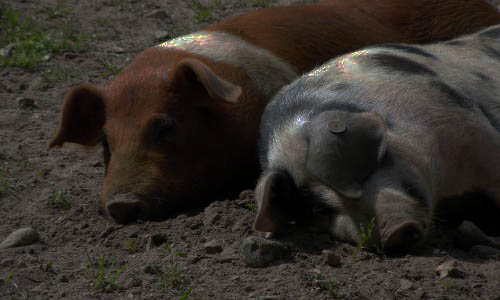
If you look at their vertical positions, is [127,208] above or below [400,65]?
below

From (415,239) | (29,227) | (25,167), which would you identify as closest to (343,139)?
(415,239)

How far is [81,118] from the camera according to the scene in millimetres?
4926

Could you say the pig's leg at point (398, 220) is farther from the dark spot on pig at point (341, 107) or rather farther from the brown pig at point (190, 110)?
the brown pig at point (190, 110)

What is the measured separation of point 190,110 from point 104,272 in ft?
4.20

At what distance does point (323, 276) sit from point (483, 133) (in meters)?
1.09

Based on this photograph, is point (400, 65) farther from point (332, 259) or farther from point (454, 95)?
point (332, 259)

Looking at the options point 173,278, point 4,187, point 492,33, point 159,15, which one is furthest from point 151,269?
point 159,15

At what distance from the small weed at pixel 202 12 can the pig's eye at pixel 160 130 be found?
3.02m

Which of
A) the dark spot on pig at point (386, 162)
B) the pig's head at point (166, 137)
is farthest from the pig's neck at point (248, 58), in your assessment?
the dark spot on pig at point (386, 162)

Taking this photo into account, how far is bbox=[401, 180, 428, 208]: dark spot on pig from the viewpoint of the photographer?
139 inches

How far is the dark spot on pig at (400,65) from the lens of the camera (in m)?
4.12

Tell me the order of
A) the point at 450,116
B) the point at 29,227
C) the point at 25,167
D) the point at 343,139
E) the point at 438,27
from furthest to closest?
the point at 438,27, the point at 25,167, the point at 29,227, the point at 450,116, the point at 343,139

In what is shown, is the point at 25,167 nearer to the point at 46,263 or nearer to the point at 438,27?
the point at 46,263

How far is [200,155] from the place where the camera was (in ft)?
14.8
